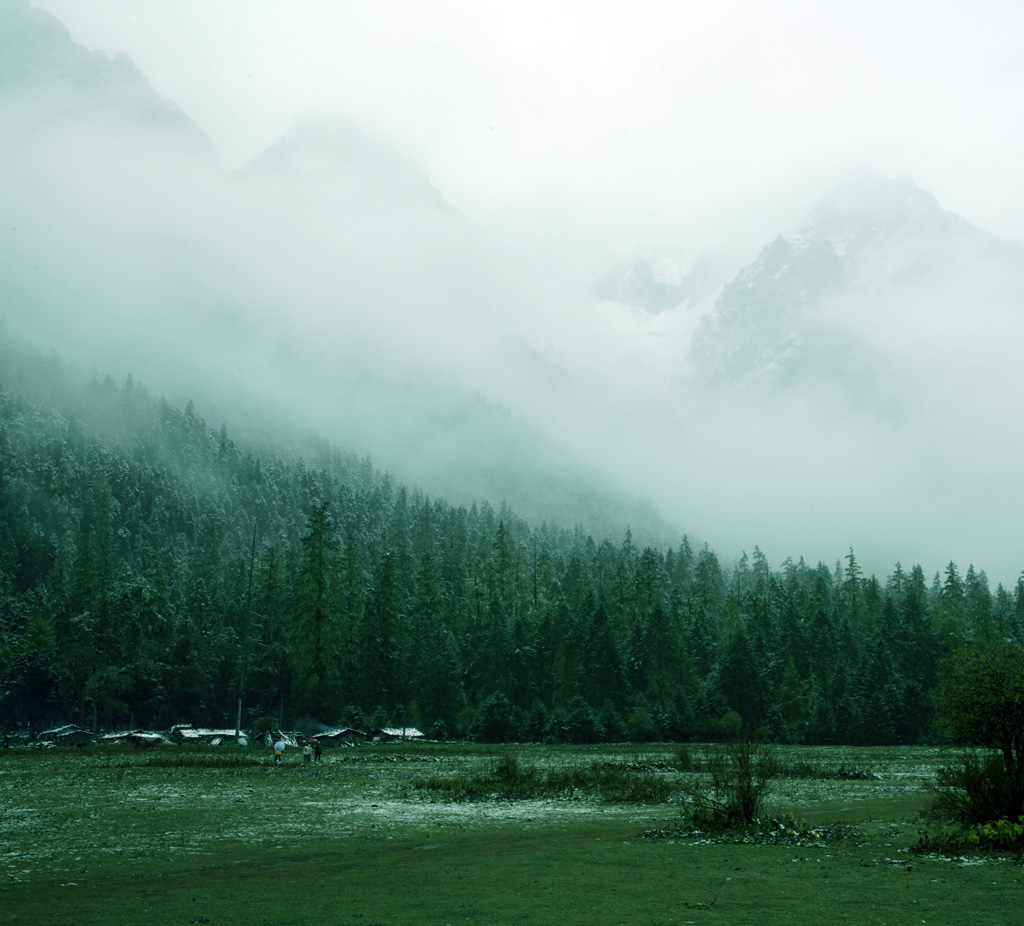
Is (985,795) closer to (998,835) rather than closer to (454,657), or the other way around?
(998,835)

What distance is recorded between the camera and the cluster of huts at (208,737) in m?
94.2

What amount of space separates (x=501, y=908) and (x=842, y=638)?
123 metres

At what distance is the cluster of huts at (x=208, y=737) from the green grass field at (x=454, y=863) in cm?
5665

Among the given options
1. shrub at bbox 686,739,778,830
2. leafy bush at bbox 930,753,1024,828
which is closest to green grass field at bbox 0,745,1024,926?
shrub at bbox 686,739,778,830

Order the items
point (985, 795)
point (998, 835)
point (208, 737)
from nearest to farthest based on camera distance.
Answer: point (998, 835) → point (985, 795) → point (208, 737)

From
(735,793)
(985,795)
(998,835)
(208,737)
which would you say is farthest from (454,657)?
(998,835)

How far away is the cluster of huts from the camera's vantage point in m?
94.2

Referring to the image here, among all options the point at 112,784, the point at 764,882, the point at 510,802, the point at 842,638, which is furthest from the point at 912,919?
the point at 842,638

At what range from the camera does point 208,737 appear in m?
103

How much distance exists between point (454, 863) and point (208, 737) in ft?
300

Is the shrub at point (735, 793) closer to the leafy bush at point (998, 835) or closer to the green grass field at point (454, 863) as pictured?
the green grass field at point (454, 863)

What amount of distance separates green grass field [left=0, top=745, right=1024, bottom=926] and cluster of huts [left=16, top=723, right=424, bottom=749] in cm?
5665

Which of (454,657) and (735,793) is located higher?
(454,657)

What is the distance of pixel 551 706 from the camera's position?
383 ft
